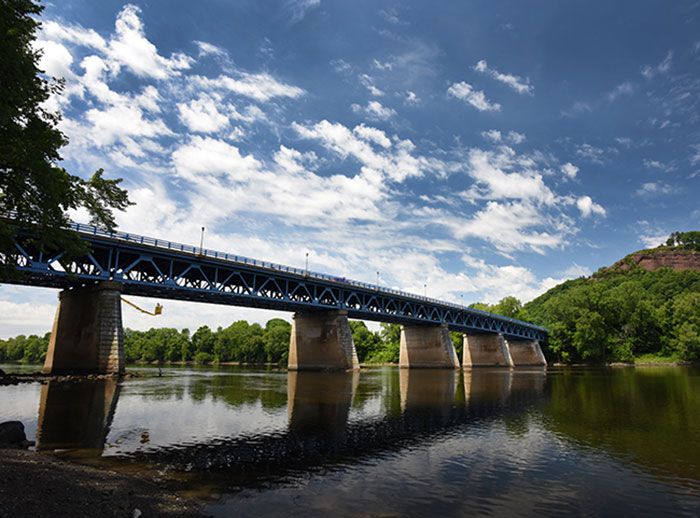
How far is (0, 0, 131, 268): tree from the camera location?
1416 centimetres

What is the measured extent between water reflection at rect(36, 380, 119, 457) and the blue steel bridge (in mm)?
7681

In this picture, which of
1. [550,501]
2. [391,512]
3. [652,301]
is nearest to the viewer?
[391,512]

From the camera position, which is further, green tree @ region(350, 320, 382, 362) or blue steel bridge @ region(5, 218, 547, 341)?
green tree @ region(350, 320, 382, 362)

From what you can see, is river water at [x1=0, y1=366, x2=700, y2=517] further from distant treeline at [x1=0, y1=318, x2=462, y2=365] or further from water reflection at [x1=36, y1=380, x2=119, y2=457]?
distant treeline at [x1=0, y1=318, x2=462, y2=365]

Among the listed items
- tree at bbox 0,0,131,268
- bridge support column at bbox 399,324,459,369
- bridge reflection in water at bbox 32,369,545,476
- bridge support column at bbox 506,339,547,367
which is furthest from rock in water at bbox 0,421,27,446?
bridge support column at bbox 506,339,547,367

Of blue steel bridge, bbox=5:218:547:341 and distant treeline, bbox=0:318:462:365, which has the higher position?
blue steel bridge, bbox=5:218:547:341

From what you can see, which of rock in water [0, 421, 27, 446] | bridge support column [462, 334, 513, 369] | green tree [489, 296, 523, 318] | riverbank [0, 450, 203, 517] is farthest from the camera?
green tree [489, 296, 523, 318]

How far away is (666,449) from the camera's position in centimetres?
1612

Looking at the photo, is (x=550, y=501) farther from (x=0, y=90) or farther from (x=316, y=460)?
(x=0, y=90)

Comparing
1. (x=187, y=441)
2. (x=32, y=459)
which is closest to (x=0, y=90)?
(x=32, y=459)

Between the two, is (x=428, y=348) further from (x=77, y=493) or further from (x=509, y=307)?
(x=77, y=493)

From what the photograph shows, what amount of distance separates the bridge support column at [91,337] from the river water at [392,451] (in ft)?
44.6

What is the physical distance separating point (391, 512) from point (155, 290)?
163 ft

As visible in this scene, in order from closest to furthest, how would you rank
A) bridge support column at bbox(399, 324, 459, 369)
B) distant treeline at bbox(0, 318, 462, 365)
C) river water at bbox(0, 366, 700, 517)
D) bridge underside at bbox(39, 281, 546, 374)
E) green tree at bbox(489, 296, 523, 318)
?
river water at bbox(0, 366, 700, 517) < bridge underside at bbox(39, 281, 546, 374) < bridge support column at bbox(399, 324, 459, 369) < distant treeline at bbox(0, 318, 462, 365) < green tree at bbox(489, 296, 523, 318)
